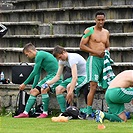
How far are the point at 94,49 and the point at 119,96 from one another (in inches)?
71.9

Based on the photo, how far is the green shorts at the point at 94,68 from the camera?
14258 mm

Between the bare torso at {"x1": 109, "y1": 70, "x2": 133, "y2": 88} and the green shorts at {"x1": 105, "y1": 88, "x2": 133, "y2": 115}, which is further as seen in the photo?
the green shorts at {"x1": 105, "y1": 88, "x2": 133, "y2": 115}

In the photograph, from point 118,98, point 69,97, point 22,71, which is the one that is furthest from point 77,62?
point 22,71

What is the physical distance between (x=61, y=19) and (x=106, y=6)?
1450 millimetres

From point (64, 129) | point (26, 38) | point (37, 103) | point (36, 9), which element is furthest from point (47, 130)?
point (36, 9)

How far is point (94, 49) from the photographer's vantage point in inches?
571

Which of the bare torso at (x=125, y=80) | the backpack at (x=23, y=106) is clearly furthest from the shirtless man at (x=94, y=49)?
the backpack at (x=23, y=106)

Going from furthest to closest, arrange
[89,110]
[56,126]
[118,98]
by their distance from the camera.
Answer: [89,110], [118,98], [56,126]

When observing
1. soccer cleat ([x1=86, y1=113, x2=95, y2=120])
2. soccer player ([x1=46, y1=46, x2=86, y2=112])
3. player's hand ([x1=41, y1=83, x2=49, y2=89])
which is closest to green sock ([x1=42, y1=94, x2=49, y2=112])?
player's hand ([x1=41, y1=83, x2=49, y2=89])

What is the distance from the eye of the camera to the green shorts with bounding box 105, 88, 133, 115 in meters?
12.9

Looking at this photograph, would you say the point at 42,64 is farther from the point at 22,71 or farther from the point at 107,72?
the point at 107,72

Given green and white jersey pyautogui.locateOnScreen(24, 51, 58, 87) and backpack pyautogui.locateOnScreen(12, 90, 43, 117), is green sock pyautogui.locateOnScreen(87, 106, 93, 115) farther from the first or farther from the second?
green and white jersey pyautogui.locateOnScreen(24, 51, 58, 87)

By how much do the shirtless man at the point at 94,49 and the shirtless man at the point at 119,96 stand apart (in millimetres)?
1025

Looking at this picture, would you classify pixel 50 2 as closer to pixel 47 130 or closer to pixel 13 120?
pixel 13 120
